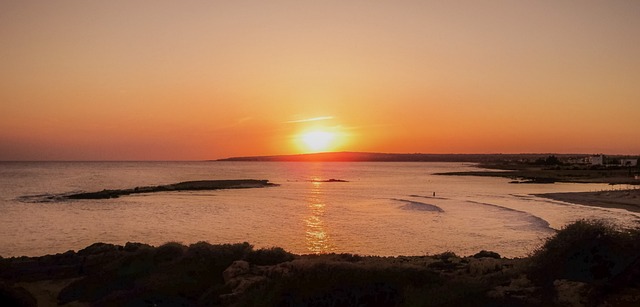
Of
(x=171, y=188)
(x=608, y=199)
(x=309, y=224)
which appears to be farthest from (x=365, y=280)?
(x=171, y=188)

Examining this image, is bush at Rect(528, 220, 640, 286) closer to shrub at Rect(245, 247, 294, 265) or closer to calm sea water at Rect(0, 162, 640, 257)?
shrub at Rect(245, 247, 294, 265)

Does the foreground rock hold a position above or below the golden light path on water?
above

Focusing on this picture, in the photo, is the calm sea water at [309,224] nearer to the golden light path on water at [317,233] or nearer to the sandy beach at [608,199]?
the golden light path on water at [317,233]

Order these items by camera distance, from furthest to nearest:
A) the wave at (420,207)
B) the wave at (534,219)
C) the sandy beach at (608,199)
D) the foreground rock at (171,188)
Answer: the foreground rock at (171,188)
the wave at (420,207)
the sandy beach at (608,199)
the wave at (534,219)

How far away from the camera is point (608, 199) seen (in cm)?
6600

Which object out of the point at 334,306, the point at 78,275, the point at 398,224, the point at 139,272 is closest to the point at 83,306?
the point at 139,272

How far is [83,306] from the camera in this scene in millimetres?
18969

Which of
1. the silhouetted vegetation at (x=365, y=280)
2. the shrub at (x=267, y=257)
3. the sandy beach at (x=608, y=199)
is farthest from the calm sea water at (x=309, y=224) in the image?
the silhouetted vegetation at (x=365, y=280)

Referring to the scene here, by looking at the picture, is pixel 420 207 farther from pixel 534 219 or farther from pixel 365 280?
pixel 365 280

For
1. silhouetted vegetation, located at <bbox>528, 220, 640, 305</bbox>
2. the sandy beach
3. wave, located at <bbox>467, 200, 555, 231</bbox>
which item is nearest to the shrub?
silhouetted vegetation, located at <bbox>528, 220, 640, 305</bbox>

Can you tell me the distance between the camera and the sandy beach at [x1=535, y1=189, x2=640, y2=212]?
194 ft

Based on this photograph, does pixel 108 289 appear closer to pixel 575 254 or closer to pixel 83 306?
pixel 83 306

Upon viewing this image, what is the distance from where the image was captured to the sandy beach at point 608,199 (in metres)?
59.0

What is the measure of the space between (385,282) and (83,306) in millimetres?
11318
